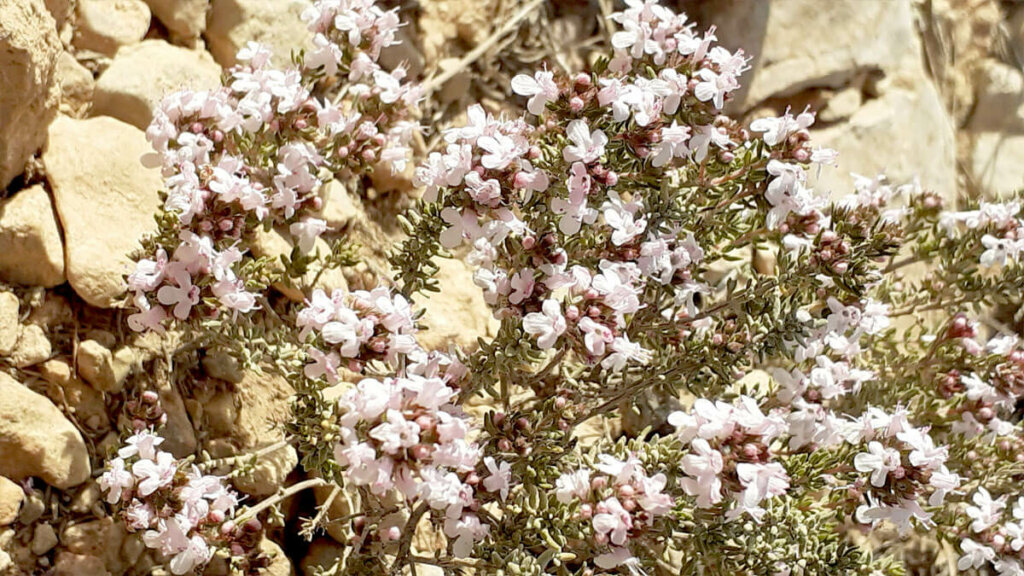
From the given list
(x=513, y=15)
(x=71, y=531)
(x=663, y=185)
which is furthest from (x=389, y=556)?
(x=513, y=15)

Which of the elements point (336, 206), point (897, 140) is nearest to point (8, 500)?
point (336, 206)

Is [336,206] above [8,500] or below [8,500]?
above

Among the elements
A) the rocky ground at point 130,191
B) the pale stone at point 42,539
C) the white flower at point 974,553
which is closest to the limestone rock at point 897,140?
the rocky ground at point 130,191

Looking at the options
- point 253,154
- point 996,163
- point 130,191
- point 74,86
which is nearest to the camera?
point 253,154

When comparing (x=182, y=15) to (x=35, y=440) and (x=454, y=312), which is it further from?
(x=35, y=440)

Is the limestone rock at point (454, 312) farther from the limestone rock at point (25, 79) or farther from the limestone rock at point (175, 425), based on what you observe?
the limestone rock at point (25, 79)

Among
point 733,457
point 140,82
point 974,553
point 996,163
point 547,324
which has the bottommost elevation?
point 974,553

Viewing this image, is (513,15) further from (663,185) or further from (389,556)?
(389,556)
